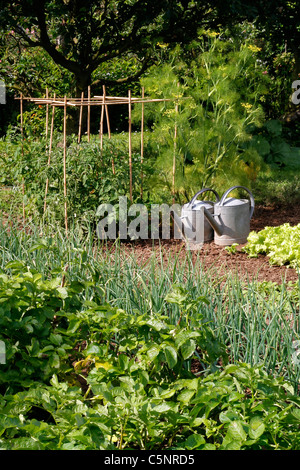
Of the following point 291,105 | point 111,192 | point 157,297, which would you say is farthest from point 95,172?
point 291,105

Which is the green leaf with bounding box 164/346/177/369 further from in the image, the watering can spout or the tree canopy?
the tree canopy

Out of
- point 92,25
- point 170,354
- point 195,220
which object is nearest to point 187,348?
point 170,354

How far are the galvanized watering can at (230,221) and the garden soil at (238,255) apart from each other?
0.30 feet

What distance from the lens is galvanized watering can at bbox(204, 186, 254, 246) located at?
15.5 ft

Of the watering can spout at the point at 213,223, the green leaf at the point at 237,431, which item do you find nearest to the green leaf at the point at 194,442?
the green leaf at the point at 237,431

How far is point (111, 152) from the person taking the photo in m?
5.34

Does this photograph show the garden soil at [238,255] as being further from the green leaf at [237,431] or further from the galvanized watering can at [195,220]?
the green leaf at [237,431]

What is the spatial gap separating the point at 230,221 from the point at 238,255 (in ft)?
1.10

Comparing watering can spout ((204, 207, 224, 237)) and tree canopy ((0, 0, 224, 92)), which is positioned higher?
tree canopy ((0, 0, 224, 92))

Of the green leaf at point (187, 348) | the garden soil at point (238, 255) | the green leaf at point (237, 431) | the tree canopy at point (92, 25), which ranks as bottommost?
the garden soil at point (238, 255)

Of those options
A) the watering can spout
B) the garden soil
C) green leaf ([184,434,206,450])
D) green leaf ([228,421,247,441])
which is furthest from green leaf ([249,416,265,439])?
the watering can spout

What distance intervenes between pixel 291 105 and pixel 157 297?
8.45m

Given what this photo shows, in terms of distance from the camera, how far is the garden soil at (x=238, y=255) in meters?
3.90

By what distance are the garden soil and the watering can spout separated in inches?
5.7
